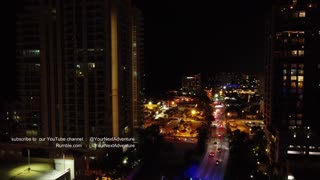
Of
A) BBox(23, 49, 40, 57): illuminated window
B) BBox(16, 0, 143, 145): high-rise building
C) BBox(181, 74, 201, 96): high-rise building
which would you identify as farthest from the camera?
BBox(181, 74, 201, 96): high-rise building

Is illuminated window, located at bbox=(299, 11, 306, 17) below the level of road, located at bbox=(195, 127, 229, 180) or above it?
above

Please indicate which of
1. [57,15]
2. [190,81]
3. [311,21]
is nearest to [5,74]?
[57,15]

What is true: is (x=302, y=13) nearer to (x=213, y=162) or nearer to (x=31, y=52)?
(x=213, y=162)

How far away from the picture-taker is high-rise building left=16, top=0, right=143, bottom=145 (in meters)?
22.4

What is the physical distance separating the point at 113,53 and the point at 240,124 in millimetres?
24623

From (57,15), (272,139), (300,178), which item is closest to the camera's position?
(300,178)

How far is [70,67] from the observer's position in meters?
22.7

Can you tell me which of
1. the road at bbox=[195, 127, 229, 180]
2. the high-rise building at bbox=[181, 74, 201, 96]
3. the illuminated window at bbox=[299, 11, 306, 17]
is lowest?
the road at bbox=[195, 127, 229, 180]

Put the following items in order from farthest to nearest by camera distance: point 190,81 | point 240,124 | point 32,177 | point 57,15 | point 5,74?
point 190,81
point 240,124
point 5,74
point 57,15
point 32,177

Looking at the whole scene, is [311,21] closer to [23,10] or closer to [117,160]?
[117,160]

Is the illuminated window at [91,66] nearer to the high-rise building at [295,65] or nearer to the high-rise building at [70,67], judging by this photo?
the high-rise building at [70,67]

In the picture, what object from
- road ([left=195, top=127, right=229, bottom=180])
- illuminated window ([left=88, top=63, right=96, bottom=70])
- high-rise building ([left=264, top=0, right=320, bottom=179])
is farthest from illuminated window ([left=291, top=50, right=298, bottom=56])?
illuminated window ([left=88, top=63, right=96, bottom=70])

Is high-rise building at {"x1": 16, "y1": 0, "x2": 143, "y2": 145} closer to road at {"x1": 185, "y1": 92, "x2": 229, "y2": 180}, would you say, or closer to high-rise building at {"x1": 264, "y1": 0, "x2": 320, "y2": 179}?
road at {"x1": 185, "y1": 92, "x2": 229, "y2": 180}

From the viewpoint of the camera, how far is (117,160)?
20.7 meters
